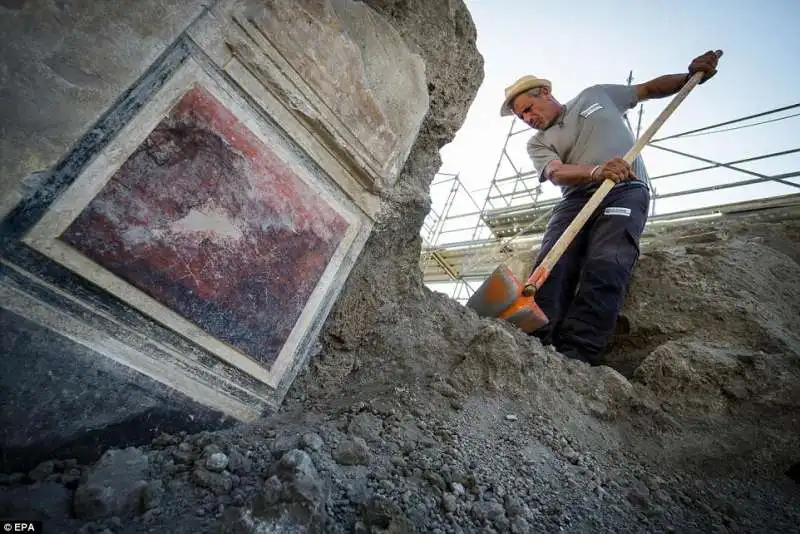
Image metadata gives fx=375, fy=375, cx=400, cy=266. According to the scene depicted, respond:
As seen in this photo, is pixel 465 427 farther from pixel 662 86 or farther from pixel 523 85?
pixel 662 86

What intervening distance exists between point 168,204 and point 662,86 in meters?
3.73

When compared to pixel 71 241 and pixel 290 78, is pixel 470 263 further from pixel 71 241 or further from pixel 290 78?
pixel 71 241

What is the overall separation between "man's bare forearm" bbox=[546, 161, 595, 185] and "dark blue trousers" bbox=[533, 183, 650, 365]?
0.71 ft

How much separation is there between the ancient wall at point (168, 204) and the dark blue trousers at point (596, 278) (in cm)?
158

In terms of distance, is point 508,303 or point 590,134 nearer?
point 508,303

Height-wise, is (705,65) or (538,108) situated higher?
(705,65)

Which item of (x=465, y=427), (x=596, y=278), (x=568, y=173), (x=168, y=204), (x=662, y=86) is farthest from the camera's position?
(x=662, y=86)

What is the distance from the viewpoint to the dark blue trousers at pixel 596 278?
2.35 meters

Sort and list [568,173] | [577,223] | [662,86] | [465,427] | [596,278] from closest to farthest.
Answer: [465,427], [596,278], [577,223], [568,173], [662,86]

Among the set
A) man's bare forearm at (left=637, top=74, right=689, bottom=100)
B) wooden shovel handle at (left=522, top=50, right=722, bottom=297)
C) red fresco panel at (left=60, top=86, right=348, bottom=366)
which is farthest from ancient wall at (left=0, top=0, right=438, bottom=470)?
man's bare forearm at (left=637, top=74, right=689, bottom=100)

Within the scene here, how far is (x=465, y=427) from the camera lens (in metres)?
1.37

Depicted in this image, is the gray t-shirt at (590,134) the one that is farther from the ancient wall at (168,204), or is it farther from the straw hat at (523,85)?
the ancient wall at (168,204)

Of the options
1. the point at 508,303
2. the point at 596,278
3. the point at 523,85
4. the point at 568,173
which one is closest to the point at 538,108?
the point at 523,85

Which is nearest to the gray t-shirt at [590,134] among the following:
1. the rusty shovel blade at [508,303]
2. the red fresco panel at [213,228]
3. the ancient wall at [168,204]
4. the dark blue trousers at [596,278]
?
the dark blue trousers at [596,278]
